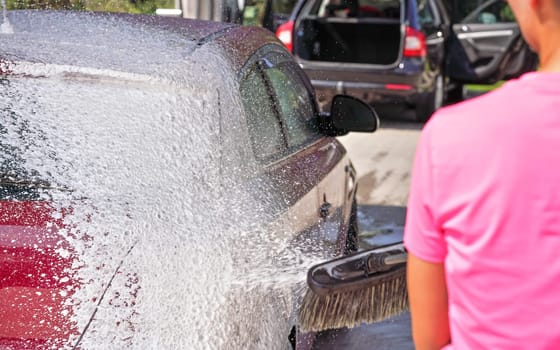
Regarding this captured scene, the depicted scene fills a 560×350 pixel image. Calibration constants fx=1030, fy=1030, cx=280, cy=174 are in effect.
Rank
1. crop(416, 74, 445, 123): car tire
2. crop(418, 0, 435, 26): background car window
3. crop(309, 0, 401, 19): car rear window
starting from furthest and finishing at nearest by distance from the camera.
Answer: crop(309, 0, 401, 19): car rear window
crop(418, 0, 435, 26): background car window
crop(416, 74, 445, 123): car tire

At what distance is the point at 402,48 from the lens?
36.0 feet

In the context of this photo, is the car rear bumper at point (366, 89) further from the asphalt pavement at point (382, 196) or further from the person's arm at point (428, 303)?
the person's arm at point (428, 303)

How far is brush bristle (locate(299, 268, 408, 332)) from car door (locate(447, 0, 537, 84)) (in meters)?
10.5

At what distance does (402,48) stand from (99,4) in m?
3.94

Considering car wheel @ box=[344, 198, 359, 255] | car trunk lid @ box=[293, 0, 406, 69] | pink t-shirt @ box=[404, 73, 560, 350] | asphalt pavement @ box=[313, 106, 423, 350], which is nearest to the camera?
pink t-shirt @ box=[404, 73, 560, 350]

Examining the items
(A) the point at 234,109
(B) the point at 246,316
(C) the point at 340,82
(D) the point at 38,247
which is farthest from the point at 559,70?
(C) the point at 340,82

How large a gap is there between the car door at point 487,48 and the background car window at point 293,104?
8.23 m

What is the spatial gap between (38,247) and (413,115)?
10.6m

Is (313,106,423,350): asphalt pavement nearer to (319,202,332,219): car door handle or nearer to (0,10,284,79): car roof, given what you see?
(319,202,332,219): car door handle

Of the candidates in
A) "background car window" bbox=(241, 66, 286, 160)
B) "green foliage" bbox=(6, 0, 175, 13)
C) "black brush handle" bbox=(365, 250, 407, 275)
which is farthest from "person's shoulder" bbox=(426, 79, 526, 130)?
"green foliage" bbox=(6, 0, 175, 13)

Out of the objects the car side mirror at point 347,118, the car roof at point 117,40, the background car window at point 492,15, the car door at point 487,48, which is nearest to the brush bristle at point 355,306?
the car roof at point 117,40

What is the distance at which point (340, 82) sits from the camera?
10.9m

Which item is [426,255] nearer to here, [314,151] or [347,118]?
[314,151]

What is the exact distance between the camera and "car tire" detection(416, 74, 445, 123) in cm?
1143
